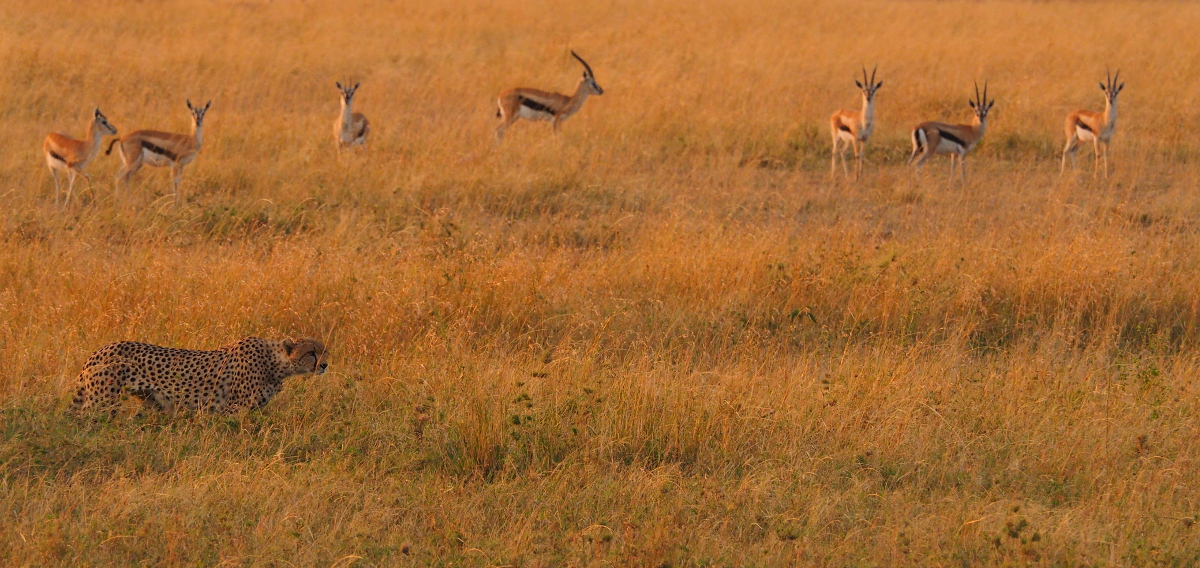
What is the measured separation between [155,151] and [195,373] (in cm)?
503

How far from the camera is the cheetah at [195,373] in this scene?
15.8 ft

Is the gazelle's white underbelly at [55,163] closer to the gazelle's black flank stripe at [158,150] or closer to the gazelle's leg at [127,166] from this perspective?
the gazelle's leg at [127,166]

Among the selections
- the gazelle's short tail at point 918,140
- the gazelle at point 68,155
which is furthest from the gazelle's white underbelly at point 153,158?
the gazelle's short tail at point 918,140

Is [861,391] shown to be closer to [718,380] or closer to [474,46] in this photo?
[718,380]

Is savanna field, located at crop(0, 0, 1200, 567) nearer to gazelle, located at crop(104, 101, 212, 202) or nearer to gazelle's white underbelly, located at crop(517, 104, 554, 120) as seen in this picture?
gazelle, located at crop(104, 101, 212, 202)

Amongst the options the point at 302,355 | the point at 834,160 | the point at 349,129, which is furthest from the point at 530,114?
the point at 302,355

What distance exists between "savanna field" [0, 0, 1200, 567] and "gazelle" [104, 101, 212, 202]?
0.20 metres

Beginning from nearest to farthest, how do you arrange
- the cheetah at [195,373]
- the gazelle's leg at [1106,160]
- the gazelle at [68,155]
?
the cheetah at [195,373] → the gazelle at [68,155] → the gazelle's leg at [1106,160]

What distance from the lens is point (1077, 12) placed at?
70.2 feet

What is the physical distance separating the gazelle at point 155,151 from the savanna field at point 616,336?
0.67 ft

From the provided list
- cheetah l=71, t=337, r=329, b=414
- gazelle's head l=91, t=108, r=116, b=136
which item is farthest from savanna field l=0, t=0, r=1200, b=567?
gazelle's head l=91, t=108, r=116, b=136

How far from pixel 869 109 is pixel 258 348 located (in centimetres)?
755

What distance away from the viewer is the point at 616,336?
6.16 meters

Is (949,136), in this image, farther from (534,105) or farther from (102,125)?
(102,125)
